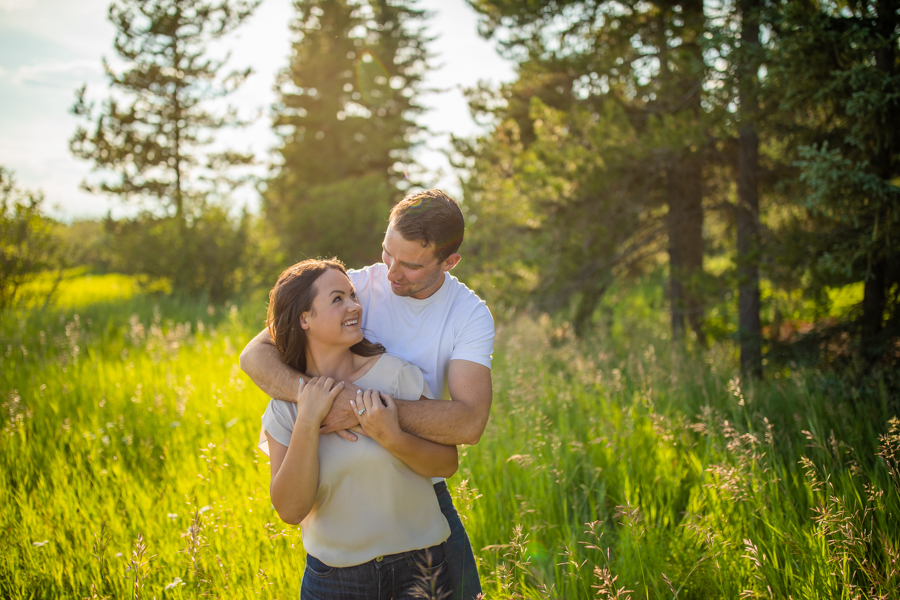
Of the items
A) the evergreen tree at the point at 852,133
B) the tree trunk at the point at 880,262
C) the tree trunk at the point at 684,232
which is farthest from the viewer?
the tree trunk at the point at 684,232

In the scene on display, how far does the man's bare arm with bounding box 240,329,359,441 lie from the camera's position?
1897mm

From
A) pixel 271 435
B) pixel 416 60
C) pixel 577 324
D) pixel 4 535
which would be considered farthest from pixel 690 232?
pixel 416 60

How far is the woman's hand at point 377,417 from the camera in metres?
1.83

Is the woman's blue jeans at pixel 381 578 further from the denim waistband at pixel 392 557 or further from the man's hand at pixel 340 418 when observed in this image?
the man's hand at pixel 340 418

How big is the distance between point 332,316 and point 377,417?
451 millimetres

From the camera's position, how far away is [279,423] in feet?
6.43

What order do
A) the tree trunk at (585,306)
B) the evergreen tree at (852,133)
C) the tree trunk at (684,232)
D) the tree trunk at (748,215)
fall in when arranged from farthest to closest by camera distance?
the tree trunk at (585,306)
the tree trunk at (684,232)
the tree trunk at (748,215)
the evergreen tree at (852,133)

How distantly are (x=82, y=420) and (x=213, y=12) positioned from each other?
1766cm

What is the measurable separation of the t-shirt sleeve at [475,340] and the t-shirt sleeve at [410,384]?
0.56 ft

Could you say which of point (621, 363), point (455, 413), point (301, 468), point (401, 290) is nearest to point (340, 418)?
point (301, 468)

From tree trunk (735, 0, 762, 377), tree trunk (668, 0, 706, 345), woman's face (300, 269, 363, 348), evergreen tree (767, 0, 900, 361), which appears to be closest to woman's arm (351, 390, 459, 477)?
woman's face (300, 269, 363, 348)

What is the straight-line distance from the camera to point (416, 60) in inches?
1059

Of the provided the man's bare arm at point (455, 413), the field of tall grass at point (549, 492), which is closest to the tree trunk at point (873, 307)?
the field of tall grass at point (549, 492)

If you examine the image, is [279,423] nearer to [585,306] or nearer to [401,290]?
[401,290]
